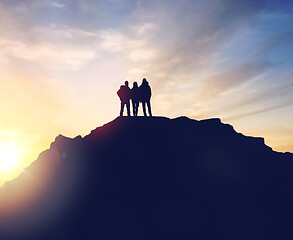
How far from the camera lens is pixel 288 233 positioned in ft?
161

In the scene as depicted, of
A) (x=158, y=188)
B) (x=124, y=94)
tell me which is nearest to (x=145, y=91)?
(x=124, y=94)

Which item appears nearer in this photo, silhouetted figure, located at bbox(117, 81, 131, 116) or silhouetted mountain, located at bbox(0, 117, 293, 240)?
silhouetted figure, located at bbox(117, 81, 131, 116)

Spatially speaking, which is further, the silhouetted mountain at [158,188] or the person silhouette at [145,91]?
the silhouetted mountain at [158,188]

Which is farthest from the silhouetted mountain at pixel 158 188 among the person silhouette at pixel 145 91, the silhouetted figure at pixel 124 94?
the person silhouette at pixel 145 91

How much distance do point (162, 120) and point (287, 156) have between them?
22.9 meters

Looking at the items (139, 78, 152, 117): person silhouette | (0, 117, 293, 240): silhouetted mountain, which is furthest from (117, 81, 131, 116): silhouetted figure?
(0, 117, 293, 240): silhouetted mountain

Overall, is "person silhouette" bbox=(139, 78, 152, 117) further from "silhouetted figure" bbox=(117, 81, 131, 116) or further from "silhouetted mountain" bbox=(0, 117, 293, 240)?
"silhouetted mountain" bbox=(0, 117, 293, 240)

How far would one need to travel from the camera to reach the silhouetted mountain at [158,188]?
44.3 meters

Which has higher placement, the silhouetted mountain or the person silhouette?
the person silhouette

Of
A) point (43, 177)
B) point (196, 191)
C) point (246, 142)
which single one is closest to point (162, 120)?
point (196, 191)

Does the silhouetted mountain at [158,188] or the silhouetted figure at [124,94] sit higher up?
the silhouetted figure at [124,94]

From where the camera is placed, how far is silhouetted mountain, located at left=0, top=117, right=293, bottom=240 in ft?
145

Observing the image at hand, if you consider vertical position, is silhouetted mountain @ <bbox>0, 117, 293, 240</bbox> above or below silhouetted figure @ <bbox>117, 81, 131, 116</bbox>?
below

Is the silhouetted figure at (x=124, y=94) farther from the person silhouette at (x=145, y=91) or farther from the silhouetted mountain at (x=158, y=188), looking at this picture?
the silhouetted mountain at (x=158, y=188)
